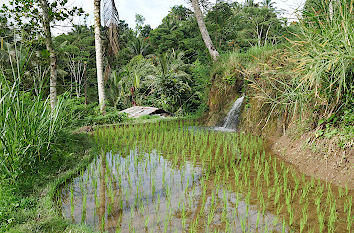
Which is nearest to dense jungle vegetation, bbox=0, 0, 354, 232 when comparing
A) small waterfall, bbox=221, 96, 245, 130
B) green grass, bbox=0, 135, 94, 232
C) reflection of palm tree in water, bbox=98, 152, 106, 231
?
green grass, bbox=0, 135, 94, 232

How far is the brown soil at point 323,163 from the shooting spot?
3.29m

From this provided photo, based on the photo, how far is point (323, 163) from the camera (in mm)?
3643

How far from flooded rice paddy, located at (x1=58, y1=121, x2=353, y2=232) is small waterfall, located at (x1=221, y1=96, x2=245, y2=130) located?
3182 mm

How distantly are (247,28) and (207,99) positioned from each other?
16.8 m

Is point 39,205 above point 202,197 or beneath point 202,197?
above

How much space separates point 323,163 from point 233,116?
4.59 m

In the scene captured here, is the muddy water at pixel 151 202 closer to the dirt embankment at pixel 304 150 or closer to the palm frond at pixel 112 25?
the dirt embankment at pixel 304 150

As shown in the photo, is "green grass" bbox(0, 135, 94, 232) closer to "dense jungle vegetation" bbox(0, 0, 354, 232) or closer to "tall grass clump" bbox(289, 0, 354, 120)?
"dense jungle vegetation" bbox(0, 0, 354, 232)

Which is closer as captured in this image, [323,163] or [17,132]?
[17,132]

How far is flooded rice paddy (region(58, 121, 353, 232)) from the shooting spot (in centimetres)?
242

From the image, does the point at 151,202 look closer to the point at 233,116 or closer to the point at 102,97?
the point at 233,116

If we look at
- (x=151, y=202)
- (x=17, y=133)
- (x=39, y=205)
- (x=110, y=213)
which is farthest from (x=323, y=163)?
(x=17, y=133)

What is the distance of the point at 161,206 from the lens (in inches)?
111

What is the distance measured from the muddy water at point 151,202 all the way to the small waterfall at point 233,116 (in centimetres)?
418
